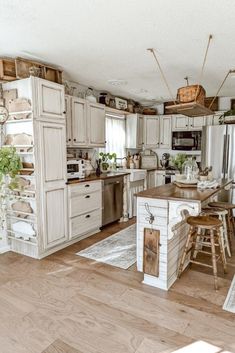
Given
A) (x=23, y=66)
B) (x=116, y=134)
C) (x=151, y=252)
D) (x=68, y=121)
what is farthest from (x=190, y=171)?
(x=116, y=134)

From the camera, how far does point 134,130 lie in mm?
5629

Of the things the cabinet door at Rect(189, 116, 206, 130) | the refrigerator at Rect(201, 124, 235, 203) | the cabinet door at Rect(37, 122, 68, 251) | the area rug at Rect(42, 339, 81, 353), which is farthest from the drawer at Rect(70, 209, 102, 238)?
the cabinet door at Rect(189, 116, 206, 130)

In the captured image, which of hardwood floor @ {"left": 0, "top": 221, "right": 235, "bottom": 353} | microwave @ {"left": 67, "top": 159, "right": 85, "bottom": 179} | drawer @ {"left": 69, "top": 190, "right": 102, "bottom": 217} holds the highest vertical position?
microwave @ {"left": 67, "top": 159, "right": 85, "bottom": 179}

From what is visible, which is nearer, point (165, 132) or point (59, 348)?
point (59, 348)

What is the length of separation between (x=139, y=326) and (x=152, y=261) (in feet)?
2.07

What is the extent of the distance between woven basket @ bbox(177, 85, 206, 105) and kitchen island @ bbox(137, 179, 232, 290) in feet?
3.46

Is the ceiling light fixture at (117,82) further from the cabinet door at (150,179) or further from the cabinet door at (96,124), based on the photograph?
the cabinet door at (150,179)

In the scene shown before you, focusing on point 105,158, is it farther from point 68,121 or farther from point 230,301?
point 230,301

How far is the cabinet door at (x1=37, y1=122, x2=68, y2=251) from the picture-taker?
3.10 m

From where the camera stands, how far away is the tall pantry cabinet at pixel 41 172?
3002 mm

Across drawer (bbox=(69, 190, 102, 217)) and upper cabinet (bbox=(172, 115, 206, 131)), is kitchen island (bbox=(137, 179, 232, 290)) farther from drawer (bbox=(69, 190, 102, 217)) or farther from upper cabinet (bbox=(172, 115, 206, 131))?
upper cabinet (bbox=(172, 115, 206, 131))

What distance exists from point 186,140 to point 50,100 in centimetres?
344

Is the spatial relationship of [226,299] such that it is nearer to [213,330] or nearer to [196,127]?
[213,330]

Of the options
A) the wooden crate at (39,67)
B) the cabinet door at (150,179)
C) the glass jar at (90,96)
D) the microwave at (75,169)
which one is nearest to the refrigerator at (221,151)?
the cabinet door at (150,179)
